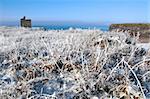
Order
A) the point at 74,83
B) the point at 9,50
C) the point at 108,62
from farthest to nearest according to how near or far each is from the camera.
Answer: the point at 9,50 < the point at 108,62 < the point at 74,83

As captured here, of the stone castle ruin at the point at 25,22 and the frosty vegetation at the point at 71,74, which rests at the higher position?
the frosty vegetation at the point at 71,74

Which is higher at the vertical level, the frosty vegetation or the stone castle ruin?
the frosty vegetation

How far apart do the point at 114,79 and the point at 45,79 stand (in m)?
0.50

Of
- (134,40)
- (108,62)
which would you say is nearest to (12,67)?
(108,62)

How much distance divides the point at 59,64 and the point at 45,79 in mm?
276

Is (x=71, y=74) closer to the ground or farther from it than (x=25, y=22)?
farther from it

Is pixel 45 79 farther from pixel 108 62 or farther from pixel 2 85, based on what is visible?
pixel 108 62

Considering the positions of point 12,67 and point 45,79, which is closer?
point 45,79

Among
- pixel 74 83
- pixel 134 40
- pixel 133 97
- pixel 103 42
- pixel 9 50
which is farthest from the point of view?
pixel 134 40

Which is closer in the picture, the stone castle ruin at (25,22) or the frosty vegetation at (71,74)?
the frosty vegetation at (71,74)

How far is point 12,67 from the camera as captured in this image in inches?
115

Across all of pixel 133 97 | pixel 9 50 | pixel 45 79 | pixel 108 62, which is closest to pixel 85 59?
pixel 108 62

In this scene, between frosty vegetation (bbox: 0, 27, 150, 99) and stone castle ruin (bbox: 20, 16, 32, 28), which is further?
stone castle ruin (bbox: 20, 16, 32, 28)

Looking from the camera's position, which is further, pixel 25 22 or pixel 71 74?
pixel 25 22
